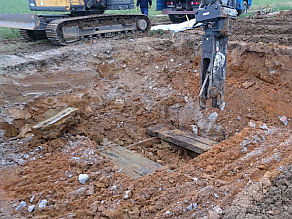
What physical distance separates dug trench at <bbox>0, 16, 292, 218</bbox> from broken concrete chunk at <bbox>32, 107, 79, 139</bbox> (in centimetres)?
3

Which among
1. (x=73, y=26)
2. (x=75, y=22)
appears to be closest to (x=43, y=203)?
(x=73, y=26)

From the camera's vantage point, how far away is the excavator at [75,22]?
7969 millimetres

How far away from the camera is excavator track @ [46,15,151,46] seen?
7.87 metres

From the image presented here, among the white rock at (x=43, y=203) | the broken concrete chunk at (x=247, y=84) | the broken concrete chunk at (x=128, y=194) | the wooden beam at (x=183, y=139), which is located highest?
the broken concrete chunk at (x=247, y=84)

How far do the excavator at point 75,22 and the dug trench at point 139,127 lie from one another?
0.91 metres

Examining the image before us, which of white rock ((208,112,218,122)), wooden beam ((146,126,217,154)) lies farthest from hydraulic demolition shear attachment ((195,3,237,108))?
white rock ((208,112,218,122))

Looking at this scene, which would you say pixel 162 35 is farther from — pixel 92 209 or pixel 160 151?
pixel 92 209

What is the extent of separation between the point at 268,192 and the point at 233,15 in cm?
258

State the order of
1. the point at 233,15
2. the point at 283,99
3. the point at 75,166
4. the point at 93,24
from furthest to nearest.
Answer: the point at 93,24
the point at 283,99
the point at 75,166
the point at 233,15

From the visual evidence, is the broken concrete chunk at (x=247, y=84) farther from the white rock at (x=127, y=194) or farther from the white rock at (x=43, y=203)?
the white rock at (x=43, y=203)

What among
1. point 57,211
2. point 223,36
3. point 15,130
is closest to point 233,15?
point 223,36

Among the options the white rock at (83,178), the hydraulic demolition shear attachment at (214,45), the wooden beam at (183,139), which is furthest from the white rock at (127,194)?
the wooden beam at (183,139)

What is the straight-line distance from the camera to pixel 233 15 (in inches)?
171

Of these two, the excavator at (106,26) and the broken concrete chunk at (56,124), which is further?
the broken concrete chunk at (56,124)
